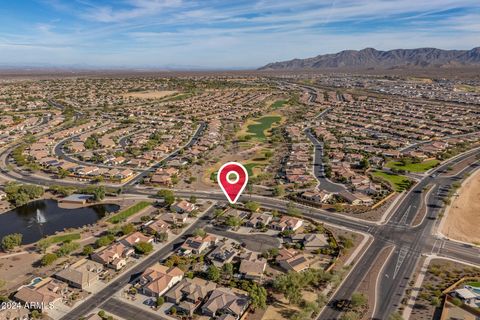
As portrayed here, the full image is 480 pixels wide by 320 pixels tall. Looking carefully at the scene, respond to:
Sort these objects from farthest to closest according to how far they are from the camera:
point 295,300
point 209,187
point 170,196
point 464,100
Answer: point 464,100
point 209,187
point 170,196
point 295,300

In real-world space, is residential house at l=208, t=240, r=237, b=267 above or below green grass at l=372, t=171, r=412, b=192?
below

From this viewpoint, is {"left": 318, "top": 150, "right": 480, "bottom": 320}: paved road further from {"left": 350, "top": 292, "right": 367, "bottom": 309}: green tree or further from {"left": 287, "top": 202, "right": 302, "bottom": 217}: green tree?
{"left": 287, "top": 202, "right": 302, "bottom": 217}: green tree

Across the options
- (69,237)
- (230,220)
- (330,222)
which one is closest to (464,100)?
(330,222)

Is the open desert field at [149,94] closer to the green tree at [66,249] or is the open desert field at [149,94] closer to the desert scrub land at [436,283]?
the green tree at [66,249]

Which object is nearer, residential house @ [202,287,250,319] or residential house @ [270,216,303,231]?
residential house @ [202,287,250,319]

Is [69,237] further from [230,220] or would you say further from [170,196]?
[230,220]

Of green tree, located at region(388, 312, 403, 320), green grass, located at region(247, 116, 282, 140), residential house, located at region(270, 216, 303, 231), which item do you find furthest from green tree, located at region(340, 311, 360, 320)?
green grass, located at region(247, 116, 282, 140)

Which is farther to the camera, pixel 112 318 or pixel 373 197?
pixel 373 197


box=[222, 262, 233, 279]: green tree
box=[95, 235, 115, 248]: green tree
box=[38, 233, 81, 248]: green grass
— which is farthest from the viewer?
box=[38, 233, 81, 248]: green grass
